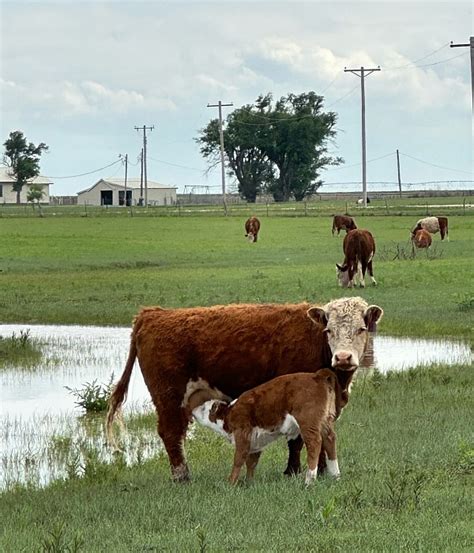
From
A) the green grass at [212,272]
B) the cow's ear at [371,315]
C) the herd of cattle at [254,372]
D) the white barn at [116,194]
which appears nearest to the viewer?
the herd of cattle at [254,372]

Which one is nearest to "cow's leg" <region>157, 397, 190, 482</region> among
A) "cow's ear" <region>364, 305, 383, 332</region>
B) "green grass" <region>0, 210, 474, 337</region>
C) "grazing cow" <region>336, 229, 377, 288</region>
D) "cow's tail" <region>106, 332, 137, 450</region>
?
"cow's tail" <region>106, 332, 137, 450</region>

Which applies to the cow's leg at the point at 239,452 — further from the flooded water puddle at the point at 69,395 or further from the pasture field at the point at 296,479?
the flooded water puddle at the point at 69,395

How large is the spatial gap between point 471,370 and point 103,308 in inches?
467

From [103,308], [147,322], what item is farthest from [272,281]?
[147,322]

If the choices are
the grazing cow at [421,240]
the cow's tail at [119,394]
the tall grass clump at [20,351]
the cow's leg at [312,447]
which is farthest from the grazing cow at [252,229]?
the cow's leg at [312,447]

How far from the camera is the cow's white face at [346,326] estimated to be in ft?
32.5

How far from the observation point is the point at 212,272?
118 feet

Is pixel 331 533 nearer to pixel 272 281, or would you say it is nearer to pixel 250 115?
pixel 272 281

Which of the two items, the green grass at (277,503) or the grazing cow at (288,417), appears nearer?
the green grass at (277,503)

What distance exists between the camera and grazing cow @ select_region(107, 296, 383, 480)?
1040 centimetres

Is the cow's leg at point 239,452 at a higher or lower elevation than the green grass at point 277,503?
higher

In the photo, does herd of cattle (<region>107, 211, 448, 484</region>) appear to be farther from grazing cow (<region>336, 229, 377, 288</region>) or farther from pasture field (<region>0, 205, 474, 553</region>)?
grazing cow (<region>336, 229, 377, 288</region>)

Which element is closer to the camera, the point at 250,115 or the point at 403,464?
the point at 403,464

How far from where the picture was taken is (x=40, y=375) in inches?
724
